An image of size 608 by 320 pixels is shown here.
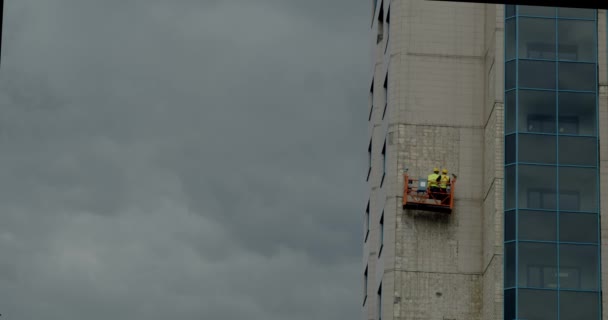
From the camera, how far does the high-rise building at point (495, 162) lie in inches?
2312

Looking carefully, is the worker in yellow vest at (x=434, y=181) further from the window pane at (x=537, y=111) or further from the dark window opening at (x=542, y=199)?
the dark window opening at (x=542, y=199)

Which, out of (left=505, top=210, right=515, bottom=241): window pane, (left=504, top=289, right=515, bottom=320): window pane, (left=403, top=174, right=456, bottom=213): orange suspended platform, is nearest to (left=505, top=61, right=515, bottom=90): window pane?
(left=403, top=174, right=456, bottom=213): orange suspended platform

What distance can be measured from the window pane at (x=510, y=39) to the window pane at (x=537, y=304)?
1220 centimetres

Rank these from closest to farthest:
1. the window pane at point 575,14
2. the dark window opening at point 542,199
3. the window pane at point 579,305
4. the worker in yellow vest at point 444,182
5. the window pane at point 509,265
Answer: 1. the window pane at point 579,305
2. the window pane at point 509,265
3. the dark window opening at point 542,199
4. the window pane at point 575,14
5. the worker in yellow vest at point 444,182

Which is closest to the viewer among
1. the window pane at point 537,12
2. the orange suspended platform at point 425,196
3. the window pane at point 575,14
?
the window pane at point 537,12

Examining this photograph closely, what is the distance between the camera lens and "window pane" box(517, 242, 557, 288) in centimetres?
5791

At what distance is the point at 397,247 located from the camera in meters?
63.4

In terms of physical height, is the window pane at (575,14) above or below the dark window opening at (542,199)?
above

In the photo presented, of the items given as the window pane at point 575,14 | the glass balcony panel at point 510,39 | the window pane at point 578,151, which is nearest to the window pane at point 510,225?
the window pane at point 578,151

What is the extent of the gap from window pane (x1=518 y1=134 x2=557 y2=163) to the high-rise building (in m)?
0.06

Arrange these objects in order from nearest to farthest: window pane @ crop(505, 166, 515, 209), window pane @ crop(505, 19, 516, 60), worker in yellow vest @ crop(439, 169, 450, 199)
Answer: window pane @ crop(505, 166, 515, 209), window pane @ crop(505, 19, 516, 60), worker in yellow vest @ crop(439, 169, 450, 199)

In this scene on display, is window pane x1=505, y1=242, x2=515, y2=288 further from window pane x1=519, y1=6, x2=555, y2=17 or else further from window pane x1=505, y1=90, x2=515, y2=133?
window pane x1=519, y1=6, x2=555, y2=17

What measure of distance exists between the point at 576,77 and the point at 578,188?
18.6 ft

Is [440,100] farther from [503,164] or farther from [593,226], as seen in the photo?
[593,226]
